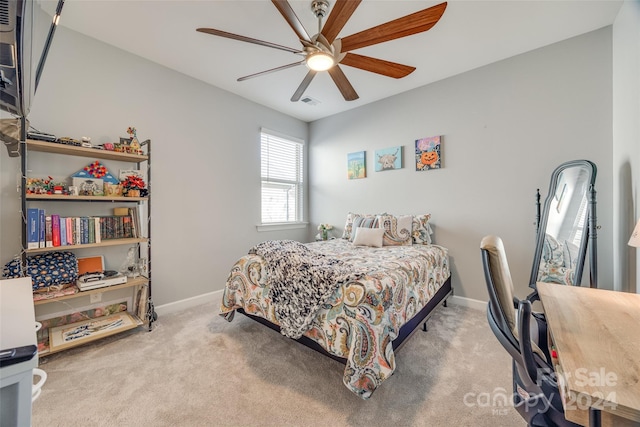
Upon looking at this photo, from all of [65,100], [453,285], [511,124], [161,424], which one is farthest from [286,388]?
[511,124]

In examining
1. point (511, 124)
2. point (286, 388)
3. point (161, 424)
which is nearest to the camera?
point (161, 424)

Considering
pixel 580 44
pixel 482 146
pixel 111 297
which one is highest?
pixel 580 44

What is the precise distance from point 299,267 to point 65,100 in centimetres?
253

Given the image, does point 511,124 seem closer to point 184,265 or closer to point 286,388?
point 286,388

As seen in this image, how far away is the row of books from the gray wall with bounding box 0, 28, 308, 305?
0.32 metres

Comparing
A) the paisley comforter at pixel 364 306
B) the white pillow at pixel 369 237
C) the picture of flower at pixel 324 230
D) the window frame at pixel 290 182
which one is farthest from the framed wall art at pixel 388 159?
the paisley comforter at pixel 364 306

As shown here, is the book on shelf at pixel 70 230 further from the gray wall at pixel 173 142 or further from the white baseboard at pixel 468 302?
the white baseboard at pixel 468 302

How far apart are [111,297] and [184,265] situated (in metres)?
0.70

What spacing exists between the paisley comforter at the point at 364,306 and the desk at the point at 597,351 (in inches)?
30.7

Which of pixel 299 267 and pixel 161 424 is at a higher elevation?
pixel 299 267

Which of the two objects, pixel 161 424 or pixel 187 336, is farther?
pixel 187 336

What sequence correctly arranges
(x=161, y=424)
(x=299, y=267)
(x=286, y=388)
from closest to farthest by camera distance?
(x=161, y=424) → (x=286, y=388) → (x=299, y=267)

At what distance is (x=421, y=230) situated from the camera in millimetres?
2984

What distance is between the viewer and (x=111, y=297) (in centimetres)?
242
